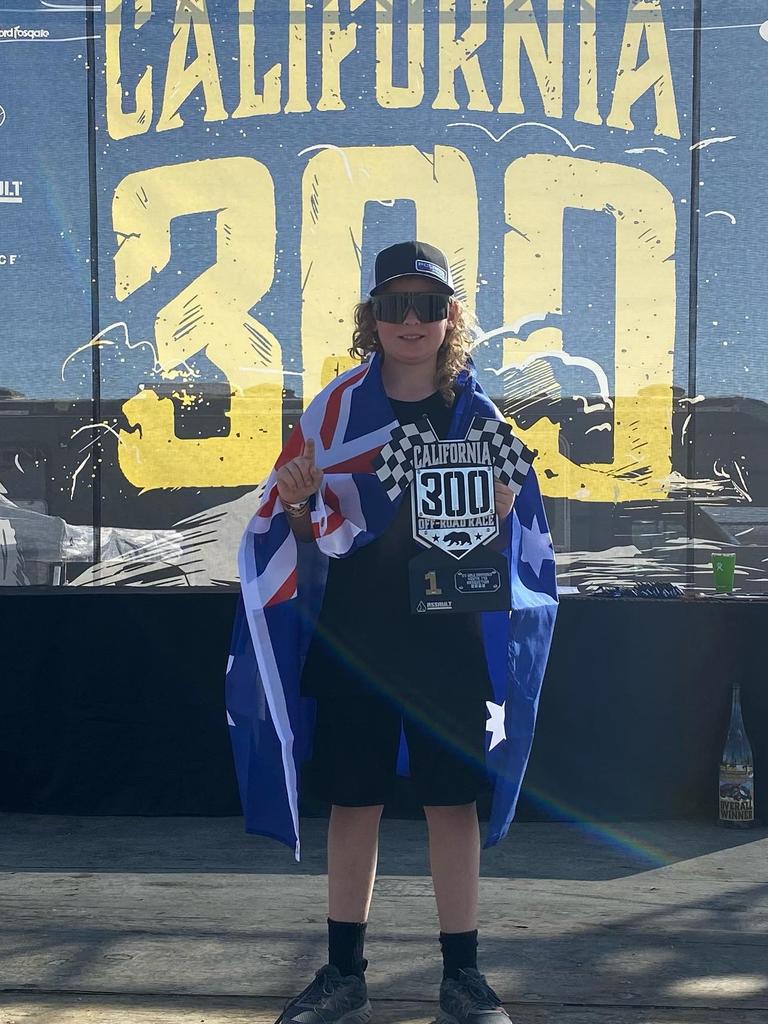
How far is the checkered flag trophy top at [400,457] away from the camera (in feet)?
8.04

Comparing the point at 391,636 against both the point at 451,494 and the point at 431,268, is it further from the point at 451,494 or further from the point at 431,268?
the point at 431,268

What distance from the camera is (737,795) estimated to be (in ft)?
13.3

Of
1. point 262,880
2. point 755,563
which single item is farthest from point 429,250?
point 755,563

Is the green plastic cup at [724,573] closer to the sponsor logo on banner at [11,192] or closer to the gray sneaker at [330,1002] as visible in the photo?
the gray sneaker at [330,1002]

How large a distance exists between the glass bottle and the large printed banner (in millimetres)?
770

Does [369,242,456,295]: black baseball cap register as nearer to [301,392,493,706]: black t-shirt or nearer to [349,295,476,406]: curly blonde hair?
[349,295,476,406]: curly blonde hair

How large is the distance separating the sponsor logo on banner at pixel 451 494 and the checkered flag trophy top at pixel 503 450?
26 millimetres

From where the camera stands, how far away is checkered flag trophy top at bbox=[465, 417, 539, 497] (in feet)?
8.12

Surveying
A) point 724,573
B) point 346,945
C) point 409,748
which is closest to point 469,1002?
point 346,945

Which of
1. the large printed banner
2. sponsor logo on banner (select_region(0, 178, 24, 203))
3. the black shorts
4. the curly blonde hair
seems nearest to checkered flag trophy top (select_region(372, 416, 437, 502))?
the curly blonde hair

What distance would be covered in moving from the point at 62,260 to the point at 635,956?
325cm

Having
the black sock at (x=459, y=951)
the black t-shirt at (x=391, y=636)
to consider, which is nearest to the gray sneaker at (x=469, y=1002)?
the black sock at (x=459, y=951)

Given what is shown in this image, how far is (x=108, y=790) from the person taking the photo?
4.19m

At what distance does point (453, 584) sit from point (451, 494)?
18cm
